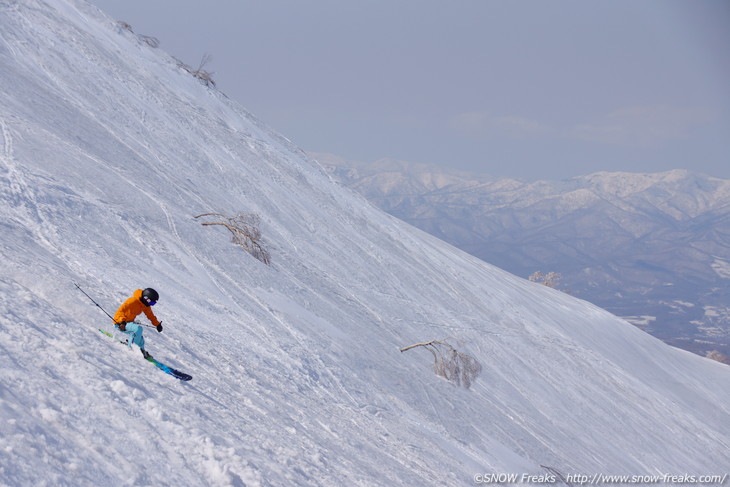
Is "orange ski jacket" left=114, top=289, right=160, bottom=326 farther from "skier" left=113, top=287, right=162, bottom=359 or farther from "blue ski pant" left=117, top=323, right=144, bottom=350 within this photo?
"blue ski pant" left=117, top=323, right=144, bottom=350

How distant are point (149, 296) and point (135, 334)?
558 mm

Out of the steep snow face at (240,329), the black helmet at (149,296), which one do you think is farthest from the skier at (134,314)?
the steep snow face at (240,329)

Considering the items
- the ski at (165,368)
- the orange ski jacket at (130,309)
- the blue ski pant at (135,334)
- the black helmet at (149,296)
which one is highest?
the black helmet at (149,296)

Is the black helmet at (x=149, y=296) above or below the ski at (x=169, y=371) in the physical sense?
above

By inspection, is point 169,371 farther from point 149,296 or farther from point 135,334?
point 149,296

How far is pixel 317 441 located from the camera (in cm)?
920

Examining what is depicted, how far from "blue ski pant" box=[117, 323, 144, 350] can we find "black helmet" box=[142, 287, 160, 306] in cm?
36

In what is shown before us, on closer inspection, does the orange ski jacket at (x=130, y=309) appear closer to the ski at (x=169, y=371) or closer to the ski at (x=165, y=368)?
the ski at (x=165, y=368)

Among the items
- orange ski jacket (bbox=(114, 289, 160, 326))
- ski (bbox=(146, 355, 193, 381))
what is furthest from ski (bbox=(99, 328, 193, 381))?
orange ski jacket (bbox=(114, 289, 160, 326))

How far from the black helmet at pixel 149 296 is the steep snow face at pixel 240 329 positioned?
2.46 ft

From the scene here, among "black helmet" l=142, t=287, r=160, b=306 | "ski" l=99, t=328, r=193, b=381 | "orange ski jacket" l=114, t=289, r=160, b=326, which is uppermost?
"black helmet" l=142, t=287, r=160, b=306

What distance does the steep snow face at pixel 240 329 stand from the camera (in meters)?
6.91

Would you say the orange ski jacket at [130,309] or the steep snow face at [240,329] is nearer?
the steep snow face at [240,329]

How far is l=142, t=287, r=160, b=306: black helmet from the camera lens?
845 cm
